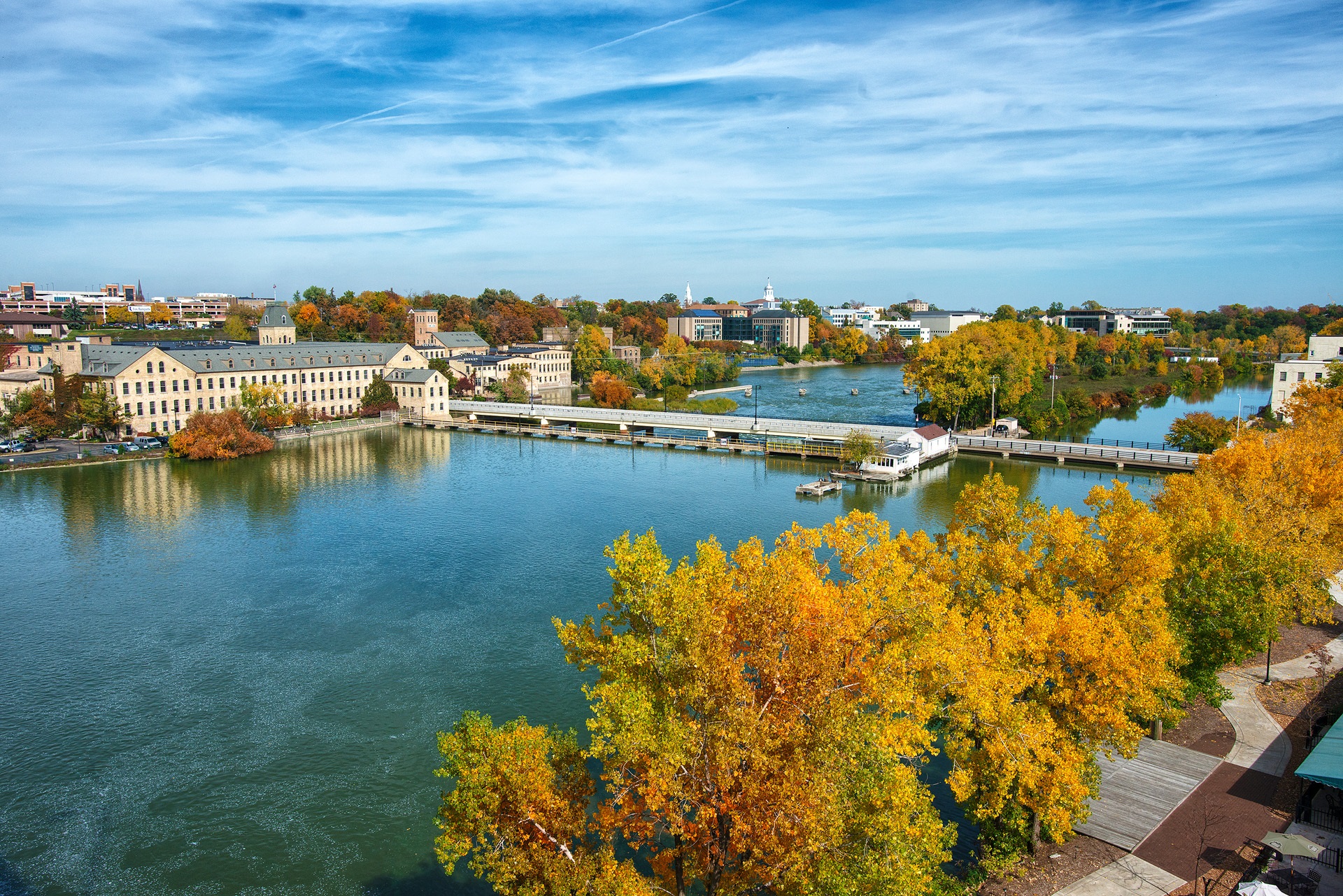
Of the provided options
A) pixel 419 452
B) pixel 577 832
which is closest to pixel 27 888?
pixel 577 832

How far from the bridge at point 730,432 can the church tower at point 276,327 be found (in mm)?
15975

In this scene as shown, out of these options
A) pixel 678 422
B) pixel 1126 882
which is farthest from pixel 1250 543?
pixel 678 422

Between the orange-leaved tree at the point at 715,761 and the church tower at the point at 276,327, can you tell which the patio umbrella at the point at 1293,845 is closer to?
the orange-leaved tree at the point at 715,761

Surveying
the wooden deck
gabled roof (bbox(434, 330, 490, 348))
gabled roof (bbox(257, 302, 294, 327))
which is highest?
gabled roof (bbox(257, 302, 294, 327))

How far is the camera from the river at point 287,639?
11164 mm

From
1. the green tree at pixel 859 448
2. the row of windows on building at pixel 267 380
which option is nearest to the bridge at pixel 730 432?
the green tree at pixel 859 448

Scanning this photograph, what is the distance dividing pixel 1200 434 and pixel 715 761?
122 ft

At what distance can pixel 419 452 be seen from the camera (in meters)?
39.3

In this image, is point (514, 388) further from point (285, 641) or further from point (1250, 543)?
point (1250, 543)

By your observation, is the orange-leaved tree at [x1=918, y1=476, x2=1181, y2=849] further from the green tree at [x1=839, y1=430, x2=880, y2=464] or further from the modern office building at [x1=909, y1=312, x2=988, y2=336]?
the modern office building at [x1=909, y1=312, x2=988, y2=336]

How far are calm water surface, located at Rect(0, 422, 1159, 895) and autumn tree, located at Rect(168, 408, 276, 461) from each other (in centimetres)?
229

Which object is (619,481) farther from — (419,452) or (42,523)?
(42,523)

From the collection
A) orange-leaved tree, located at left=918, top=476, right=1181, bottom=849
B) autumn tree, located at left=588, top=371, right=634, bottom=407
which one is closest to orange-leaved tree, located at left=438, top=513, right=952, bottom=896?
orange-leaved tree, located at left=918, top=476, right=1181, bottom=849

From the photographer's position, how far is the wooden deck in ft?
33.6
